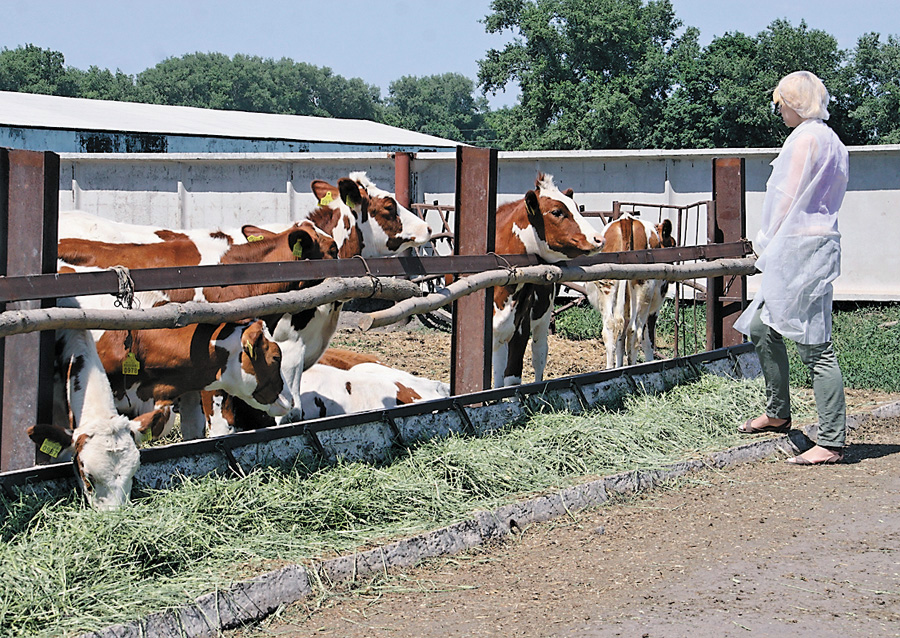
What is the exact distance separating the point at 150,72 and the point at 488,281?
122 m

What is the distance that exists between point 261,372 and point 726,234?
4851 mm

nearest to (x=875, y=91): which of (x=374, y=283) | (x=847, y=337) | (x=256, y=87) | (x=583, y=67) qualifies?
(x=583, y=67)

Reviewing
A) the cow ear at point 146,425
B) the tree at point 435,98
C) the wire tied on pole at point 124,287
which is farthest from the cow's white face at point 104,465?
the tree at point 435,98

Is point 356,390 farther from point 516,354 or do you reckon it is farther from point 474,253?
point 474,253

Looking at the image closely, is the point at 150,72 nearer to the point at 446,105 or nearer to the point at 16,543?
the point at 446,105

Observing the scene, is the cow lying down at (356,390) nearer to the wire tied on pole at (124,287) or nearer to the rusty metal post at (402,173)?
the wire tied on pole at (124,287)

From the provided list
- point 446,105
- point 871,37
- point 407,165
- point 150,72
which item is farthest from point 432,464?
point 446,105

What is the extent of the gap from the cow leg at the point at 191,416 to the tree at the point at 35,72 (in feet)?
293

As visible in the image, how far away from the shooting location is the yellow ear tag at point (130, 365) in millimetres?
5859

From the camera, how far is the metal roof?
26697mm

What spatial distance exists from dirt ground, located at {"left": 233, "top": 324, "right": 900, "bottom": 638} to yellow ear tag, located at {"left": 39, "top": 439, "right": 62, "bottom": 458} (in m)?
1.31

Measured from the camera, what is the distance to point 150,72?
4697 inches

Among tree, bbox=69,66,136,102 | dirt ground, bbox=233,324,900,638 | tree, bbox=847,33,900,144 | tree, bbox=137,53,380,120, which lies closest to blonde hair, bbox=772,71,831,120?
dirt ground, bbox=233,324,900,638

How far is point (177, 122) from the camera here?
102 ft
